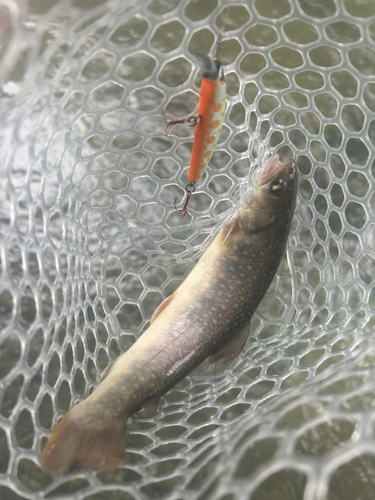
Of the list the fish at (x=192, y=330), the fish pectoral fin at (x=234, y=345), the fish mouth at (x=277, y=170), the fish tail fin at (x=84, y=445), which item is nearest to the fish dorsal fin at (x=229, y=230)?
the fish at (x=192, y=330)

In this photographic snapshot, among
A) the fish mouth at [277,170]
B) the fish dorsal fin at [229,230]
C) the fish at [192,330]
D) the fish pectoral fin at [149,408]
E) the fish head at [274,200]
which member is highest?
the fish mouth at [277,170]

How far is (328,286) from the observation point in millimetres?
2012

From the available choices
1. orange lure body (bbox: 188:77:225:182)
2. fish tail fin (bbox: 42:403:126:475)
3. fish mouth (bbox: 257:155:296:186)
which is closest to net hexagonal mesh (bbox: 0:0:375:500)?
fish tail fin (bbox: 42:403:126:475)

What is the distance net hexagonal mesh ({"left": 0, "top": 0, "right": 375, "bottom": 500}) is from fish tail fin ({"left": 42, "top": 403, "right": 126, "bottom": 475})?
0.07 m

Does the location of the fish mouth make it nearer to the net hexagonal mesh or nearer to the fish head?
the fish head

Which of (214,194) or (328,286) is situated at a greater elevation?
(214,194)

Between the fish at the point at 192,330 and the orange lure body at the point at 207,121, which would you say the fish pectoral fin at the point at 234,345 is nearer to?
the fish at the point at 192,330

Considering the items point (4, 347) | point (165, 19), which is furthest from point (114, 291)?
point (165, 19)

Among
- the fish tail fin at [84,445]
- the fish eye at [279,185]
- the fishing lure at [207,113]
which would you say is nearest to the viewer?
the fishing lure at [207,113]

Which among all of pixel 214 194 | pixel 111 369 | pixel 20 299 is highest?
pixel 20 299

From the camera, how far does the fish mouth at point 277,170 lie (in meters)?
1.52

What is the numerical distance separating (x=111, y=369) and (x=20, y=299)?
17.0 inches

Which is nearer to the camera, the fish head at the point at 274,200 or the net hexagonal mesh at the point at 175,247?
the net hexagonal mesh at the point at 175,247

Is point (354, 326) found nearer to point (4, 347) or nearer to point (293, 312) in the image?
point (293, 312)
